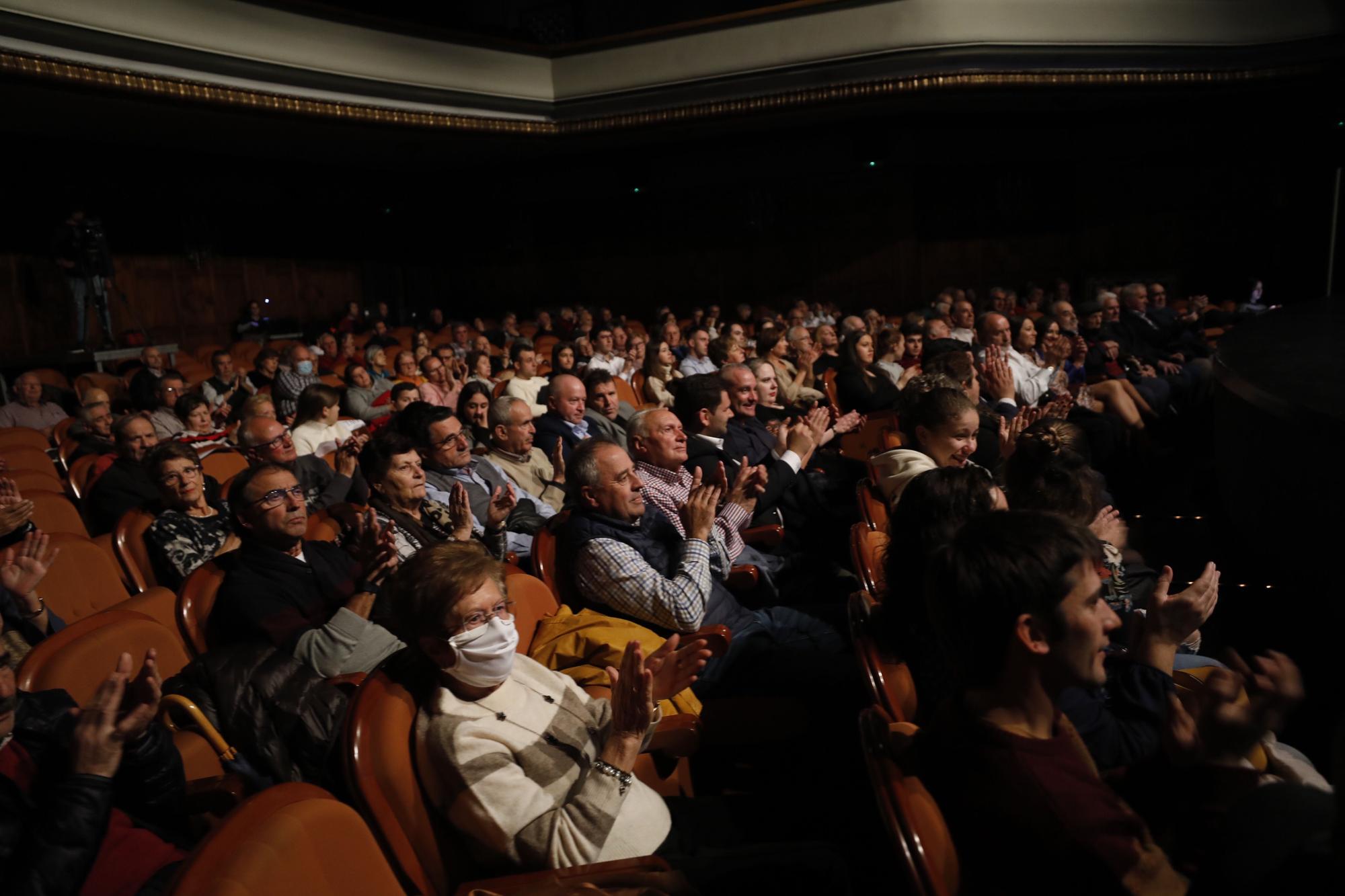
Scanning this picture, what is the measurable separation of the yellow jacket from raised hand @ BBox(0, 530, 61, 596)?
45.8 inches

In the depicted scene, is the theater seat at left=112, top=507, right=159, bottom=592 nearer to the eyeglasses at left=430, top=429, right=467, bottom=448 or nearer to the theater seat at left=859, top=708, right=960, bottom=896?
the eyeglasses at left=430, top=429, right=467, bottom=448

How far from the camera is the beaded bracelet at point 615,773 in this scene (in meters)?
1.43

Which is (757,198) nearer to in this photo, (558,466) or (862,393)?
(862,393)

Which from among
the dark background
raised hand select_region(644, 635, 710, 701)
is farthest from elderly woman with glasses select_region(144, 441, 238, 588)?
the dark background

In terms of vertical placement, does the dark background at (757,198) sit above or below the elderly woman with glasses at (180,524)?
above

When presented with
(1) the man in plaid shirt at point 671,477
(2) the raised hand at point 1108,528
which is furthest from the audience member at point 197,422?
(2) the raised hand at point 1108,528

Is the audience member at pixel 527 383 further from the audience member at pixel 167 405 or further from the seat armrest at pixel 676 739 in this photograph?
the seat armrest at pixel 676 739

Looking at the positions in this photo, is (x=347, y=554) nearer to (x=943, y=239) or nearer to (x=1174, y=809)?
(x=1174, y=809)

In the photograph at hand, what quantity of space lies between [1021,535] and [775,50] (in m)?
8.60

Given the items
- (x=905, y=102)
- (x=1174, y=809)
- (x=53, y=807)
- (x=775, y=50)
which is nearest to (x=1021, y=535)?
(x=1174, y=809)

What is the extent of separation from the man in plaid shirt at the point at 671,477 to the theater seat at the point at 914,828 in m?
1.42

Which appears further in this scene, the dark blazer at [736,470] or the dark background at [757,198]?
the dark background at [757,198]

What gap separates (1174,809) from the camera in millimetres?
1256

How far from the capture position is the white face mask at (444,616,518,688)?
4.74 feet
